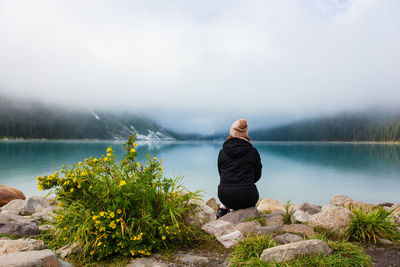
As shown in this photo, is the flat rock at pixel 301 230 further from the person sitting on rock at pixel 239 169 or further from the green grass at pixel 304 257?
the person sitting on rock at pixel 239 169

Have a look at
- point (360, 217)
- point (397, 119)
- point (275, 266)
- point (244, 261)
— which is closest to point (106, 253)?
point (244, 261)

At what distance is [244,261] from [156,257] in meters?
1.69

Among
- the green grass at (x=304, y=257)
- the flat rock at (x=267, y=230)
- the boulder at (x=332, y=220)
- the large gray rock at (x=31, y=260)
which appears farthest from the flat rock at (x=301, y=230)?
the large gray rock at (x=31, y=260)

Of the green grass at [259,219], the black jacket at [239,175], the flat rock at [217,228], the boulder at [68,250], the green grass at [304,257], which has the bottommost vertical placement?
the boulder at [68,250]

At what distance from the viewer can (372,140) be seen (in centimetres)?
17750

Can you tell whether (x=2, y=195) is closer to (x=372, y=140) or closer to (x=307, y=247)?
(x=307, y=247)

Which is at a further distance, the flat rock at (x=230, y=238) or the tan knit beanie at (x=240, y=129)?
the tan knit beanie at (x=240, y=129)

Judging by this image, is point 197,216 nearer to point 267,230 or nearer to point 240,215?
point 240,215

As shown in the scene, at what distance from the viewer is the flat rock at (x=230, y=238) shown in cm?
561

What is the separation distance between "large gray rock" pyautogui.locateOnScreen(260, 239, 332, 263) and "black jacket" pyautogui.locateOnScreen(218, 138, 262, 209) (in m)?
3.01

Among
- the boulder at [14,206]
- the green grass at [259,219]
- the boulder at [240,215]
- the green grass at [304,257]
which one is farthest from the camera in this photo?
the boulder at [14,206]

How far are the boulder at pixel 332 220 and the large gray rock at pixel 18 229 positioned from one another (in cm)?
655

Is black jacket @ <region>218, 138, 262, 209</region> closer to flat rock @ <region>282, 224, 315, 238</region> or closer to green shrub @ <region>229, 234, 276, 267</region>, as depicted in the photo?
flat rock @ <region>282, 224, 315, 238</region>

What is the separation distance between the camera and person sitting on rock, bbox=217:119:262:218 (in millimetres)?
7535
